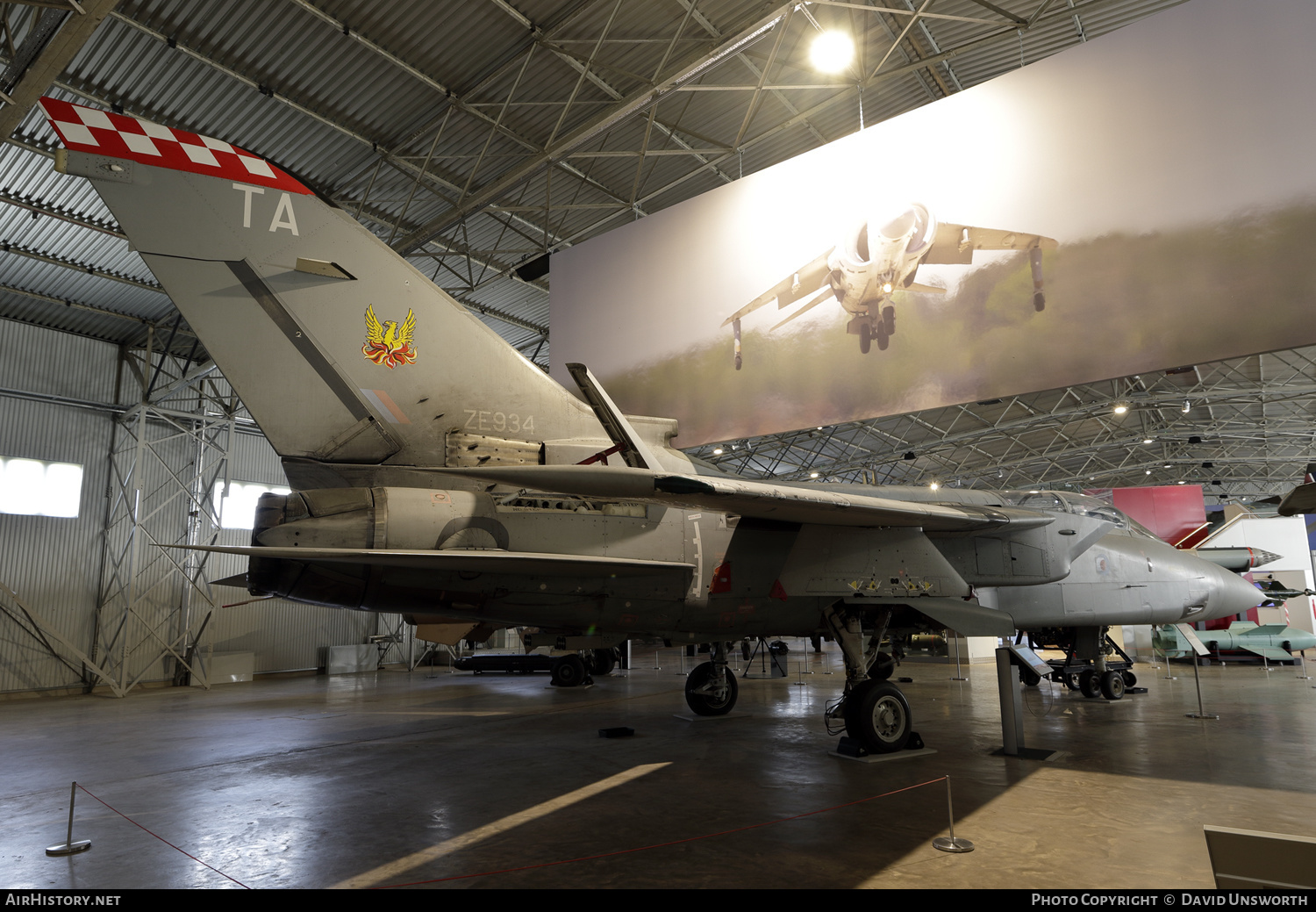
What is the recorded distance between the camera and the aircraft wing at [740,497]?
14.5ft

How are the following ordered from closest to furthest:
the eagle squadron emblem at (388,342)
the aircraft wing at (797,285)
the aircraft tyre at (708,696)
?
the eagle squadron emblem at (388,342)
the aircraft wing at (797,285)
the aircraft tyre at (708,696)

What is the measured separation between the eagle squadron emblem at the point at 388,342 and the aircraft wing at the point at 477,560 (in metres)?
2.02

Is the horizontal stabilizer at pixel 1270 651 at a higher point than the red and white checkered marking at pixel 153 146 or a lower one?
lower

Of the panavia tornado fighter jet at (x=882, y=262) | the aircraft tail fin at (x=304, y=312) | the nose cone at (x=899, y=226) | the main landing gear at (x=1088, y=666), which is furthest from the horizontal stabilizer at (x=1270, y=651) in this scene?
the aircraft tail fin at (x=304, y=312)

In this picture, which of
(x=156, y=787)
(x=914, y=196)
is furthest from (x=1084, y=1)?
(x=156, y=787)

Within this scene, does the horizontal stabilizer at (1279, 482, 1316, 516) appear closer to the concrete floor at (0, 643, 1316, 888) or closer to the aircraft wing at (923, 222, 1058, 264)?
the concrete floor at (0, 643, 1316, 888)

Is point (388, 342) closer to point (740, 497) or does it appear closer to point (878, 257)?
point (740, 497)

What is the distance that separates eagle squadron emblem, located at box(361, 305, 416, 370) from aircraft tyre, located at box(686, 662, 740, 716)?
20.7ft

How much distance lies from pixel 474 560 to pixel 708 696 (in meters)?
5.83

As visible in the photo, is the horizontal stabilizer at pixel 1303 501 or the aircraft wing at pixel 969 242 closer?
the horizontal stabilizer at pixel 1303 501

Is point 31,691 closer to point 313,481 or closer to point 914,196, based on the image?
point 313,481

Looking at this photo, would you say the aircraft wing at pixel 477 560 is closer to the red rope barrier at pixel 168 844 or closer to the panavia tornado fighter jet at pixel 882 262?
the red rope barrier at pixel 168 844

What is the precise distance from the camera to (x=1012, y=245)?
8242 millimetres

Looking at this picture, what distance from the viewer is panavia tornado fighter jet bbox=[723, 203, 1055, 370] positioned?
8.56 metres
